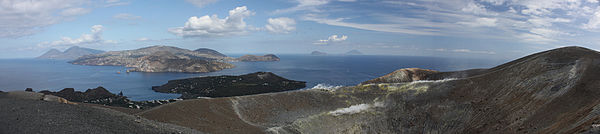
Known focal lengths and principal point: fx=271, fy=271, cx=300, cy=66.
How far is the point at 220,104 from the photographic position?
130ft

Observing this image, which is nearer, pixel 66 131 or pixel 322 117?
pixel 66 131

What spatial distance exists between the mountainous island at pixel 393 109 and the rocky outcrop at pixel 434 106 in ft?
0.36

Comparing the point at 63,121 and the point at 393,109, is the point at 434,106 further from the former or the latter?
the point at 63,121

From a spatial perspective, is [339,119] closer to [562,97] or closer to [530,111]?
[530,111]

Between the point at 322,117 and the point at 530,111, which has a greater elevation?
the point at 530,111

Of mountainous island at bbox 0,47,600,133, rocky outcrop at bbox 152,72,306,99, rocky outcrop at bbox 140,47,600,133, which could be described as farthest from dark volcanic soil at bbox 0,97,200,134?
rocky outcrop at bbox 152,72,306,99

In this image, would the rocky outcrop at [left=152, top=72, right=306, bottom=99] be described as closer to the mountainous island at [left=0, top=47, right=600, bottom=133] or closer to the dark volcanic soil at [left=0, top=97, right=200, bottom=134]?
the mountainous island at [left=0, top=47, right=600, bottom=133]

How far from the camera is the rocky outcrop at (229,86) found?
408 feet

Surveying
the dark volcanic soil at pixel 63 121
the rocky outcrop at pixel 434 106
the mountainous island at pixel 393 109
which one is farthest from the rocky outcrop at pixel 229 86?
the dark volcanic soil at pixel 63 121

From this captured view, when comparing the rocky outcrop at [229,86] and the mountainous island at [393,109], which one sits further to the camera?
the rocky outcrop at [229,86]

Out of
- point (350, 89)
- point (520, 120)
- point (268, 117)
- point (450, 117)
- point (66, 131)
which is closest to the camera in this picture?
point (66, 131)

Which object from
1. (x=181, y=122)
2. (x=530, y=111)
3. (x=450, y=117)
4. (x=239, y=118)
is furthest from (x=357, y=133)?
(x=181, y=122)

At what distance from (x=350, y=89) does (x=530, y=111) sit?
26.3 meters

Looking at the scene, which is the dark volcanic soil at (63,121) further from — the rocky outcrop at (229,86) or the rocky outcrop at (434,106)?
the rocky outcrop at (229,86)
